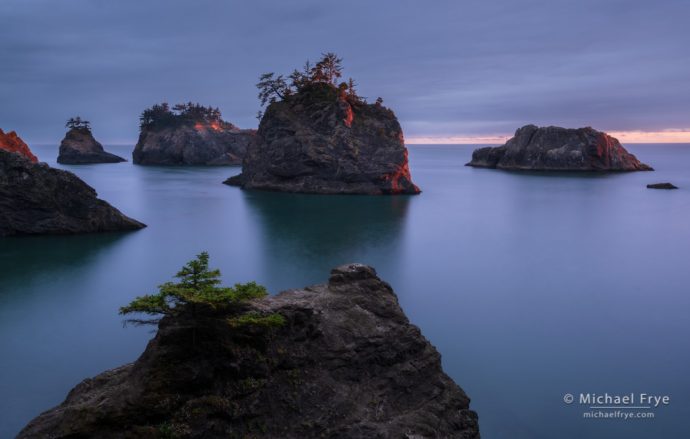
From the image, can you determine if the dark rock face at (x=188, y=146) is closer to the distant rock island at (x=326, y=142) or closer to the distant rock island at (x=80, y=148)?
the distant rock island at (x=80, y=148)

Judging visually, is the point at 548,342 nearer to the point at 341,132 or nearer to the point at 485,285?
the point at 485,285

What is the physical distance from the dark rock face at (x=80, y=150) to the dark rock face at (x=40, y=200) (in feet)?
308

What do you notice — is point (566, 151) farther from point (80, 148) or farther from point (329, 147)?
point (80, 148)

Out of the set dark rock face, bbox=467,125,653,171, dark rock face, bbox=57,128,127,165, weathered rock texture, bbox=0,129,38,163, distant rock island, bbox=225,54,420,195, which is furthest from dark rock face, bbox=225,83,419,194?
dark rock face, bbox=57,128,127,165

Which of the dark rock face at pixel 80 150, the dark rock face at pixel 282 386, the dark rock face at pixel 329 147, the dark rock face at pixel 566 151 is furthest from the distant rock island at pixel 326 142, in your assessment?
the dark rock face at pixel 80 150

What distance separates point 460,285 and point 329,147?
33.0m

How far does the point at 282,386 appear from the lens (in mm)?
9164

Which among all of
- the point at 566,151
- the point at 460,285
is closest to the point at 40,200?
the point at 460,285

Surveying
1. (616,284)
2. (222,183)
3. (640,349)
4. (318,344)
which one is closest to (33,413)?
(318,344)

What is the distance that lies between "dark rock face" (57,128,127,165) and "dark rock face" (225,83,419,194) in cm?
7647

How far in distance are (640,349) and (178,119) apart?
4634 inches

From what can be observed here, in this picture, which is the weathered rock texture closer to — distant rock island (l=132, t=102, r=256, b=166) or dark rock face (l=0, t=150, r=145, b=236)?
dark rock face (l=0, t=150, r=145, b=236)

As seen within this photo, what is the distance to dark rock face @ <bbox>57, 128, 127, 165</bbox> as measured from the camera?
4545 inches

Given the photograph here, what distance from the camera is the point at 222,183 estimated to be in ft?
230
